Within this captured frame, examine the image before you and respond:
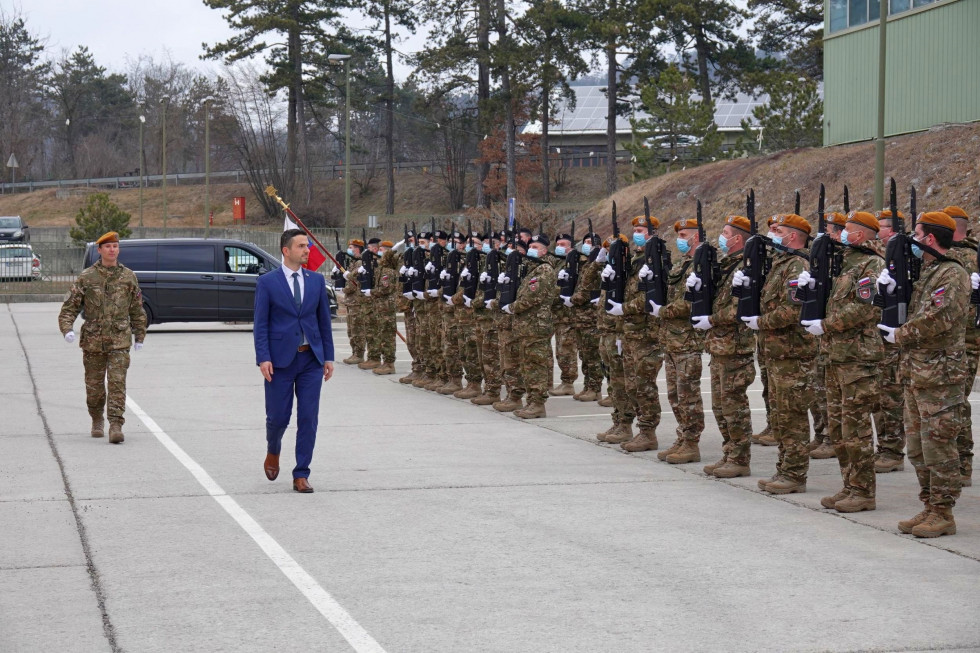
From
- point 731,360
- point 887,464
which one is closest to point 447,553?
point 731,360

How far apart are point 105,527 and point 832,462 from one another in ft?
20.2

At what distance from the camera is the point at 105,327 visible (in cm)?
1162

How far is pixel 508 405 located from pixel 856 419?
6.24 meters

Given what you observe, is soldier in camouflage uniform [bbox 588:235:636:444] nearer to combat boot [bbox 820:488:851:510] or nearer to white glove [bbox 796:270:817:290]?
white glove [bbox 796:270:817:290]

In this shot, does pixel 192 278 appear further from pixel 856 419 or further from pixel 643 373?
pixel 856 419

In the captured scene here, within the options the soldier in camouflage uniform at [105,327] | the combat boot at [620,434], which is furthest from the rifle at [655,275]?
the soldier in camouflage uniform at [105,327]

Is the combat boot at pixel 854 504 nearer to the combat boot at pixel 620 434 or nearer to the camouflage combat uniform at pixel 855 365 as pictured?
the camouflage combat uniform at pixel 855 365

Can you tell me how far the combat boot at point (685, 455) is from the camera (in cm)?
1066

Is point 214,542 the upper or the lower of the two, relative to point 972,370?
lower

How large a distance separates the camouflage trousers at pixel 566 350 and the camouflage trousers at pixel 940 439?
316 inches

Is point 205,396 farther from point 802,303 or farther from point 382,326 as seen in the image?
point 802,303

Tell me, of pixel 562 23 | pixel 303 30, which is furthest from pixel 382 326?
pixel 303 30

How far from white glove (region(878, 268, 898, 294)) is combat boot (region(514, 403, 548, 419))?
6.03m

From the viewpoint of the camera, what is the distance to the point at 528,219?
48875mm
